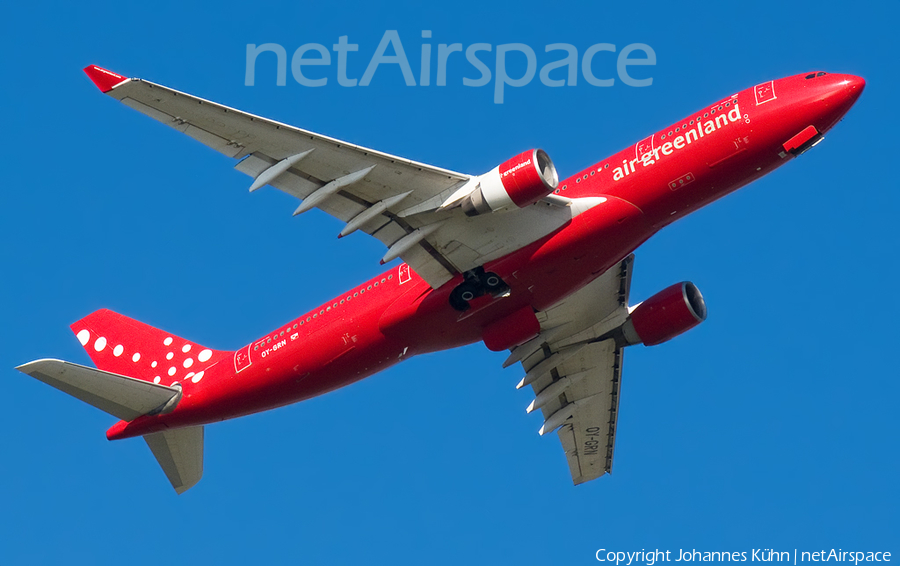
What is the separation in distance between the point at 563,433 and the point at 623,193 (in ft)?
52.0

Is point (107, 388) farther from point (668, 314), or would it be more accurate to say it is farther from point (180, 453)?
point (668, 314)

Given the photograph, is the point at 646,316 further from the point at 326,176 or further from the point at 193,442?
the point at 193,442

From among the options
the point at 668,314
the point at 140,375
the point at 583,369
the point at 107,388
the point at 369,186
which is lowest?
the point at 107,388

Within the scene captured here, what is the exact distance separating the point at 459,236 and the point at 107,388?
48.7 feet

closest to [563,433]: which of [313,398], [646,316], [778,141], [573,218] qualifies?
[646,316]

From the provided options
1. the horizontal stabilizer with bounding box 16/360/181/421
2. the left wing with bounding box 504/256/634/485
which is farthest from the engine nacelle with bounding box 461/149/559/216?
the horizontal stabilizer with bounding box 16/360/181/421

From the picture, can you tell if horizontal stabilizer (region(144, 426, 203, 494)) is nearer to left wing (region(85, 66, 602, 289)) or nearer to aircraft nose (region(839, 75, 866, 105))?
left wing (region(85, 66, 602, 289))

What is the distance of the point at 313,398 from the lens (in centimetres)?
4394

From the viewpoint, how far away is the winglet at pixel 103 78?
33750 mm

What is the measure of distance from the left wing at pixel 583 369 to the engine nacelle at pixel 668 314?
2.76 ft

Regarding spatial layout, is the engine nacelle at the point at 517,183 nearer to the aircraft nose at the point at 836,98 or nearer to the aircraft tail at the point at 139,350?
the aircraft nose at the point at 836,98

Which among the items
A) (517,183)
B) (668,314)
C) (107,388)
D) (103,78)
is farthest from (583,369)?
(103,78)

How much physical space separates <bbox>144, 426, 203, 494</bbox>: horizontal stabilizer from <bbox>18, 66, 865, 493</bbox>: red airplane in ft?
1.04

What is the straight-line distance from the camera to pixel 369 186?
123ft
